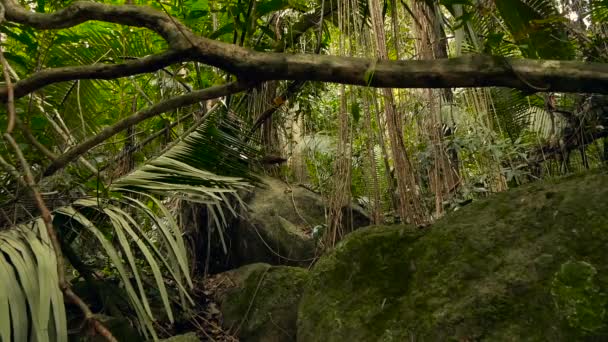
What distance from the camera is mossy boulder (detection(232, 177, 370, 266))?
328 cm

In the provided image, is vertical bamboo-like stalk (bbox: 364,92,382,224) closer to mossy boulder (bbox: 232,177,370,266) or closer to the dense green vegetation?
the dense green vegetation

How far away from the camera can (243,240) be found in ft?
11.0

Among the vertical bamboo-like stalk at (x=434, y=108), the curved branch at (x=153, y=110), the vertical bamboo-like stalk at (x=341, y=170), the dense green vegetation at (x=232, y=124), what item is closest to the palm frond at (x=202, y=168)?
the dense green vegetation at (x=232, y=124)

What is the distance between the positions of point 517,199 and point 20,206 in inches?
67.3

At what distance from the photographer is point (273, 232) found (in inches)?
131

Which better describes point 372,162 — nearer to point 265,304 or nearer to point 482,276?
point 482,276

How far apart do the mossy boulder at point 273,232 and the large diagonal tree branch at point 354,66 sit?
1.41 meters

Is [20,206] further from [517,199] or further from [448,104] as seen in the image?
[448,104]

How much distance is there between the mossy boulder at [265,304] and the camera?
243 centimetres

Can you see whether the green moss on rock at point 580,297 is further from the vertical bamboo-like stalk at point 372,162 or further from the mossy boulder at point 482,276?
the vertical bamboo-like stalk at point 372,162

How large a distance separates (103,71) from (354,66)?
2.68 feet

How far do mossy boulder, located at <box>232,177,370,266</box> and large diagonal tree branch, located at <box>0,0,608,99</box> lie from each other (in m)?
1.41

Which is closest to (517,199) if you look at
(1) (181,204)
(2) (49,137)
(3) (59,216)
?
(3) (59,216)

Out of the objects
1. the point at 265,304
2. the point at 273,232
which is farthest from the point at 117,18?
the point at 273,232
